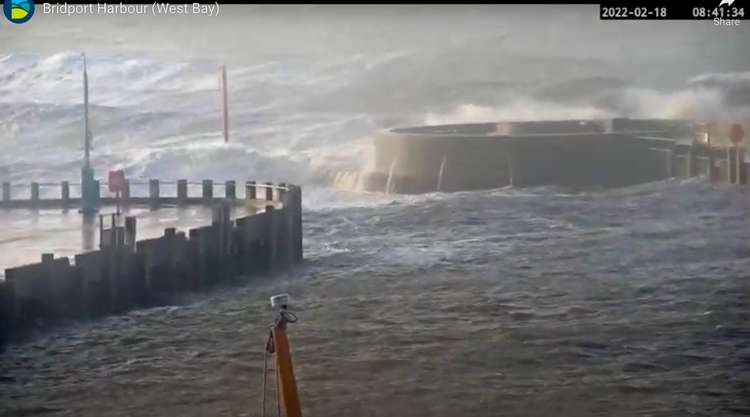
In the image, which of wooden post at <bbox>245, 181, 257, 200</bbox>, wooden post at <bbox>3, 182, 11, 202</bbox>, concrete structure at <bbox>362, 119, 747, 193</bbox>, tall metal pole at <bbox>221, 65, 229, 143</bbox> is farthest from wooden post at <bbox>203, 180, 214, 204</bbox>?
wooden post at <bbox>3, 182, 11, 202</bbox>

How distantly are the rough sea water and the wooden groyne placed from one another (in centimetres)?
8

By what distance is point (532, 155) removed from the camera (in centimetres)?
527

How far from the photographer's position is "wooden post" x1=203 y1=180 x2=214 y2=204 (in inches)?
215

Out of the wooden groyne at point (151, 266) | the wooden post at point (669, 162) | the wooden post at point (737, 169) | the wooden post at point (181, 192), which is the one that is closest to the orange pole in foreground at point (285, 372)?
the wooden groyne at point (151, 266)

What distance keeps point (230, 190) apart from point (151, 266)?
0.44 m

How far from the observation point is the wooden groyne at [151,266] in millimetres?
4855

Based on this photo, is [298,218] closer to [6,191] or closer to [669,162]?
[6,191]

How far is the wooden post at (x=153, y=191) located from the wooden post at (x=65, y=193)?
289 millimetres

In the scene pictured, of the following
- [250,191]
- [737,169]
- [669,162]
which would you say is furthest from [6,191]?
[737,169]

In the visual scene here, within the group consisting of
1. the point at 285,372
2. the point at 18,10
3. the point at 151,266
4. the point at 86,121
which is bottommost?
the point at 285,372

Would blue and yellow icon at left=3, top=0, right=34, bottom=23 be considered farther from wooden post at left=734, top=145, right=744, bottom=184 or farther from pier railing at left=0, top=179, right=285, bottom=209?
wooden post at left=734, top=145, right=744, bottom=184

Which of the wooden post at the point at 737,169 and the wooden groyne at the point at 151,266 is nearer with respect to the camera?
the wooden groyne at the point at 151,266

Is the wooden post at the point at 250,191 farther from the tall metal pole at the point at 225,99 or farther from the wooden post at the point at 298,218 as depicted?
the tall metal pole at the point at 225,99

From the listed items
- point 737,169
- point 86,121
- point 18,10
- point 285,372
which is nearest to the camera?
point 285,372
